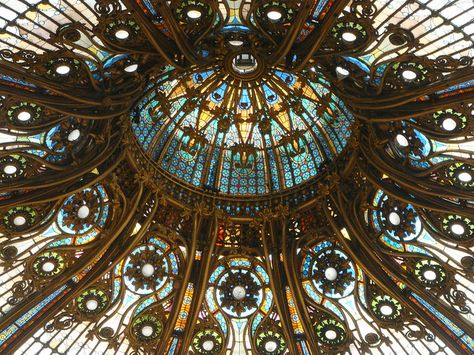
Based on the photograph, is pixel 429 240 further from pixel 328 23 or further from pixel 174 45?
pixel 174 45

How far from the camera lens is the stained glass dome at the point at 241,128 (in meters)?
22.0

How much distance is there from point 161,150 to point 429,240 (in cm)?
902

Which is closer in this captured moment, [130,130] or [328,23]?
[328,23]

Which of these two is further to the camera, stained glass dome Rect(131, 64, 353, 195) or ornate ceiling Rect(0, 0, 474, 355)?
stained glass dome Rect(131, 64, 353, 195)

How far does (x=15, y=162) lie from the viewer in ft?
64.5

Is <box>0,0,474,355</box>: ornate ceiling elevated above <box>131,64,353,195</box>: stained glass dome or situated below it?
below

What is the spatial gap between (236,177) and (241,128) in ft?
5.56

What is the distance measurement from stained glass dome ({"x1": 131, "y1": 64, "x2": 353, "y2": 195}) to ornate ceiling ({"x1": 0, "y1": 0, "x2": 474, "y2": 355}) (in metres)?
0.07

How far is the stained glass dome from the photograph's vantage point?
867 inches

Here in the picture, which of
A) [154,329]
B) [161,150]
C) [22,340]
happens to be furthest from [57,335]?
[161,150]

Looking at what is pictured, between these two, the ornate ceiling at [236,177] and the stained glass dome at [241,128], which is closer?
the ornate ceiling at [236,177]

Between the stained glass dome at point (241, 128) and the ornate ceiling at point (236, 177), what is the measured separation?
75mm

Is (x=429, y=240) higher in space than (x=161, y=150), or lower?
lower

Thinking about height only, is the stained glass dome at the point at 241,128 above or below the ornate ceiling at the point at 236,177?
above
